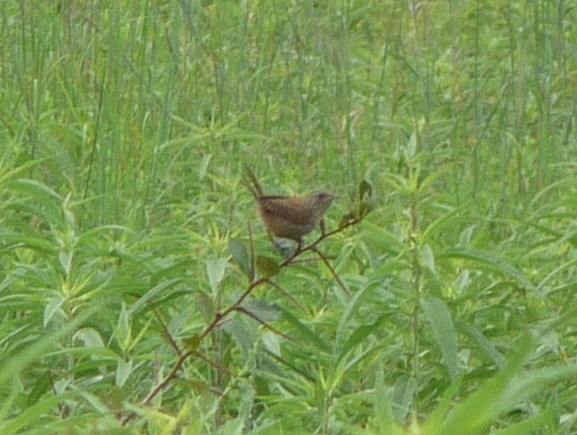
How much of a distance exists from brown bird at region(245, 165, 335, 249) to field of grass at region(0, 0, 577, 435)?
0.06 m

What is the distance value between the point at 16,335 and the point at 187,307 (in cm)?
29

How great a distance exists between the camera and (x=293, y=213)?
9.09 feet

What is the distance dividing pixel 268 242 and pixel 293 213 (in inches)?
11.0

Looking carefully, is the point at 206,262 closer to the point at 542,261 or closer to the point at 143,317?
the point at 143,317

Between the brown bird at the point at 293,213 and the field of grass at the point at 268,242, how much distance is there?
64mm

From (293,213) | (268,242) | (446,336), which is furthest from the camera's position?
(268,242)

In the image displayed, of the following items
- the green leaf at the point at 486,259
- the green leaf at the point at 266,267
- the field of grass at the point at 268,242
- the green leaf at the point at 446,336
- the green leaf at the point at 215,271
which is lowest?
the field of grass at the point at 268,242

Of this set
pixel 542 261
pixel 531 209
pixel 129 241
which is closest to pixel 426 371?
pixel 542 261

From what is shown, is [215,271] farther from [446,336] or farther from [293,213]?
[446,336]

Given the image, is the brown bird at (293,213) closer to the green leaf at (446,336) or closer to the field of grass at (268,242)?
the field of grass at (268,242)

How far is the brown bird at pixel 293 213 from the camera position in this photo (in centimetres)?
277

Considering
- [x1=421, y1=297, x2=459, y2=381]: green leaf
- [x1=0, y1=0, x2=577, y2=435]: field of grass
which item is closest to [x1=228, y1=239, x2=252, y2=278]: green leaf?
[x1=0, y1=0, x2=577, y2=435]: field of grass

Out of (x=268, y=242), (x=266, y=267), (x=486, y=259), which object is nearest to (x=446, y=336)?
(x=486, y=259)

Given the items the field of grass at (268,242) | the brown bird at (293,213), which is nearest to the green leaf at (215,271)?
the field of grass at (268,242)
